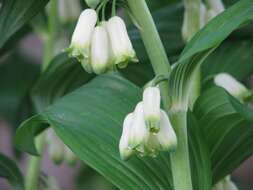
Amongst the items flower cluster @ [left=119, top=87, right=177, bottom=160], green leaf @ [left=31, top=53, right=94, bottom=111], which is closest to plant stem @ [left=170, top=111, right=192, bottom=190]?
flower cluster @ [left=119, top=87, right=177, bottom=160]

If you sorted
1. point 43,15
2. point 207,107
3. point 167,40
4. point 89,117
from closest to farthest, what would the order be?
1. point 89,117
2. point 207,107
3. point 167,40
4. point 43,15

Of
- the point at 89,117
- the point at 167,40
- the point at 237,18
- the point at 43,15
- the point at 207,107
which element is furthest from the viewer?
the point at 43,15

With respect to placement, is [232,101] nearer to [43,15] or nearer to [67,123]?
[67,123]

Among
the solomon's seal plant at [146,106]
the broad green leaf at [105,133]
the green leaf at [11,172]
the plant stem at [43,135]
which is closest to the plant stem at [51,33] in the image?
the plant stem at [43,135]

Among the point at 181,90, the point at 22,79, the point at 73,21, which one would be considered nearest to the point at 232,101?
the point at 181,90

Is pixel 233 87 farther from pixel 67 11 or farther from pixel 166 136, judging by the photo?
pixel 67 11

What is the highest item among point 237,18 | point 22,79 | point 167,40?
point 237,18

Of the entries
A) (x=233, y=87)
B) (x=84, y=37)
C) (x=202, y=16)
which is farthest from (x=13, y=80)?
(x=84, y=37)

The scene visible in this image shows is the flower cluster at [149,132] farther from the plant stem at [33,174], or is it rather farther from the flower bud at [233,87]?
the plant stem at [33,174]
